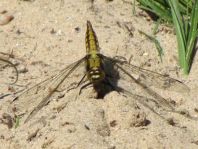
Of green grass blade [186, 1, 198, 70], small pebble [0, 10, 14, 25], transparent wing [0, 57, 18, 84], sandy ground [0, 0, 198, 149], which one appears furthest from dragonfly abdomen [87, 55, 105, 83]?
small pebble [0, 10, 14, 25]

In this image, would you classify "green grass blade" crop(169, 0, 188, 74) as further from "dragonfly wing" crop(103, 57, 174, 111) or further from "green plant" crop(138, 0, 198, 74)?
"dragonfly wing" crop(103, 57, 174, 111)

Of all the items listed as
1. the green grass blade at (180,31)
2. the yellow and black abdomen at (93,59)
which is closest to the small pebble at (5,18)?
the yellow and black abdomen at (93,59)

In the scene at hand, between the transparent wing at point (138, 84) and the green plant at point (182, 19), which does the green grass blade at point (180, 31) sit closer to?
the green plant at point (182, 19)

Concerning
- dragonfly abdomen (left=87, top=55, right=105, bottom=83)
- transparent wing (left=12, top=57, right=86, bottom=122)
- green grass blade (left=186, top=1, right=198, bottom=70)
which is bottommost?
transparent wing (left=12, top=57, right=86, bottom=122)

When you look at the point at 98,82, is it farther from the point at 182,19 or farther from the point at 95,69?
the point at 182,19

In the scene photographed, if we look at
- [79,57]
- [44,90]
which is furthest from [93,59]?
[44,90]

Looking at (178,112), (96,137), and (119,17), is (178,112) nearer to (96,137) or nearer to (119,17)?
(96,137)
